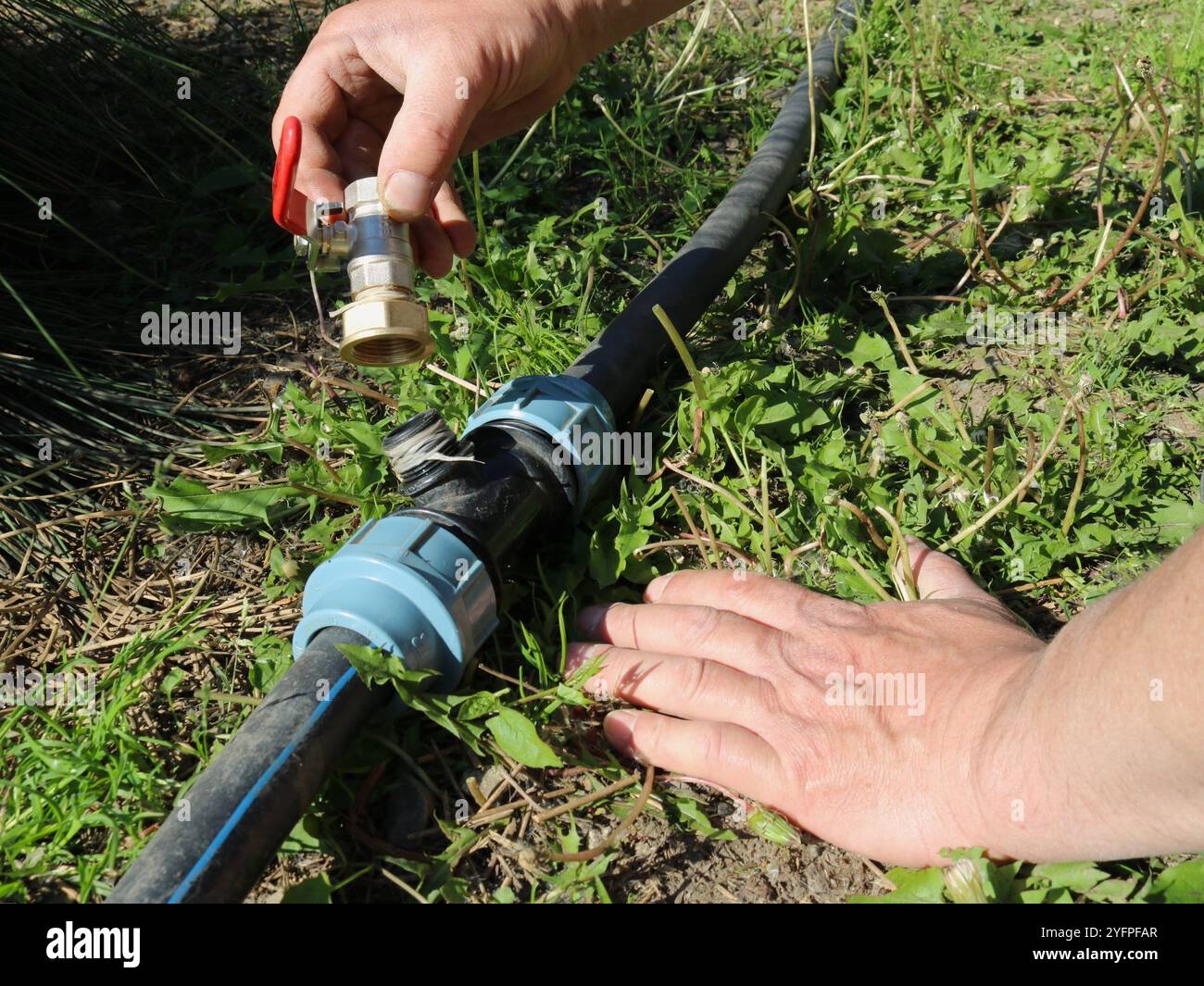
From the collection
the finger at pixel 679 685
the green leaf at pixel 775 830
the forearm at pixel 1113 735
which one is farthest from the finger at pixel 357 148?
the forearm at pixel 1113 735

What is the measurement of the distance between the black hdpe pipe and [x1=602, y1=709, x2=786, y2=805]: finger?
0.39 m

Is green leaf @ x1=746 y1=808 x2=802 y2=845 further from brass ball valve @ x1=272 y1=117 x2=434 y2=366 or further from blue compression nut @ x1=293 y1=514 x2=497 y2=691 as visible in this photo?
brass ball valve @ x1=272 y1=117 x2=434 y2=366

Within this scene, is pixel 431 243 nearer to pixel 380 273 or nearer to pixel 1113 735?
pixel 380 273

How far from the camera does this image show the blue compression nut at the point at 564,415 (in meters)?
2.02

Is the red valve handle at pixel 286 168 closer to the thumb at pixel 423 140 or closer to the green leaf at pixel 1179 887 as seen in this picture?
the thumb at pixel 423 140

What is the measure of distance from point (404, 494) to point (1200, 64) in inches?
135

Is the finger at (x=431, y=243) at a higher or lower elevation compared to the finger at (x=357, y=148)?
lower

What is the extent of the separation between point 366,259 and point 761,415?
0.95 meters

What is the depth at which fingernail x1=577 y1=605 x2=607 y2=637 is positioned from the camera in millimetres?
1954

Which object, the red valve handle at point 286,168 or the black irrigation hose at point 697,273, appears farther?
the black irrigation hose at point 697,273

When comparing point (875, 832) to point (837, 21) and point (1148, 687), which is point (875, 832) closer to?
point (1148, 687)

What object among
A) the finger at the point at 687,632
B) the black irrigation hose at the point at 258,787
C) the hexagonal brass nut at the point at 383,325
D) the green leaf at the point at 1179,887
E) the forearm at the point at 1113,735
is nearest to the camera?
the forearm at the point at 1113,735

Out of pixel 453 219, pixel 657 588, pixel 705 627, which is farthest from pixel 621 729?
pixel 453 219

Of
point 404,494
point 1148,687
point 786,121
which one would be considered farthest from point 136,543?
point 786,121
